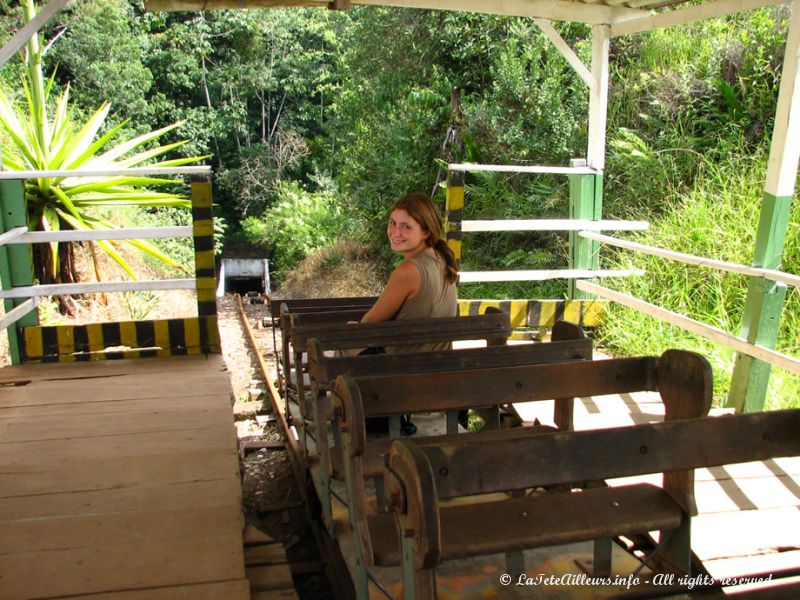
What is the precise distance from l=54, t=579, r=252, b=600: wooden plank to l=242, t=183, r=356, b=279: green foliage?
13.1 m

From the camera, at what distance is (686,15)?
4840 mm

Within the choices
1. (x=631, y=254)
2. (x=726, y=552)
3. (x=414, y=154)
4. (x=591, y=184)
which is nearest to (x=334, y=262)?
(x=414, y=154)

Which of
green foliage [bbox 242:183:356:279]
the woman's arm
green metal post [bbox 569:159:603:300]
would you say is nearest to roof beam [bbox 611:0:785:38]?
green metal post [bbox 569:159:603:300]

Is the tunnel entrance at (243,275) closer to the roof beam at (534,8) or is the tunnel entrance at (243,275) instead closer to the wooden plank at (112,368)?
the roof beam at (534,8)

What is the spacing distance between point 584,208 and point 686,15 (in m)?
1.66

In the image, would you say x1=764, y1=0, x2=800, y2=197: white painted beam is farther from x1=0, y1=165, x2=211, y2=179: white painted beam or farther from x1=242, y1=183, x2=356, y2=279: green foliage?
x1=242, y1=183, x2=356, y2=279: green foliage

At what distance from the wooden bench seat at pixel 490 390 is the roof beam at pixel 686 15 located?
2.76m

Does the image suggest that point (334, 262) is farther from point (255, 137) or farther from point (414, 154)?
point (255, 137)

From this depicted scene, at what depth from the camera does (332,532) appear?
2693 millimetres

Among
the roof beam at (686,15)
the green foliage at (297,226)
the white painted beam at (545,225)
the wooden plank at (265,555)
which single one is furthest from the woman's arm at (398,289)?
the green foliage at (297,226)

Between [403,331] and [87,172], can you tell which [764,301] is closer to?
[403,331]

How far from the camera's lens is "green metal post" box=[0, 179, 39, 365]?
14.6 ft

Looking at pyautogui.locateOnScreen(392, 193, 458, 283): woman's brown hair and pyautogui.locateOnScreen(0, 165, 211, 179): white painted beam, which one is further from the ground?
pyautogui.locateOnScreen(0, 165, 211, 179): white painted beam

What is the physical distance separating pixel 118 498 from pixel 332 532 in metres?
0.75
